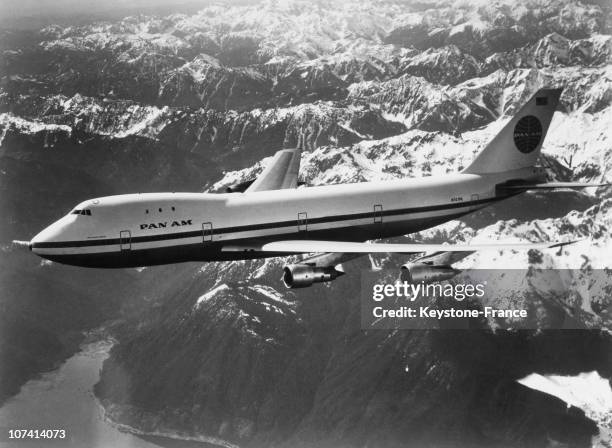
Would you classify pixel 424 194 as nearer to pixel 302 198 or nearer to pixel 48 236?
pixel 302 198

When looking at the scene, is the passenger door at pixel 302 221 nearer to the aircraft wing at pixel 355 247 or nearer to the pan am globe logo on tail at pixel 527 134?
the aircraft wing at pixel 355 247

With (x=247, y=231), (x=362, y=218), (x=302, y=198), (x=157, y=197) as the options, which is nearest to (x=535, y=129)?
Result: (x=362, y=218)

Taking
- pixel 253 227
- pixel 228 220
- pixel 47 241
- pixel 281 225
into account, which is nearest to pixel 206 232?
pixel 228 220

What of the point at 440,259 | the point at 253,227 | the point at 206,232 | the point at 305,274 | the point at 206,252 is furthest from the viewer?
the point at 440,259

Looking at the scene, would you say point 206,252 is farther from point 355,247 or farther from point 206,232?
point 355,247

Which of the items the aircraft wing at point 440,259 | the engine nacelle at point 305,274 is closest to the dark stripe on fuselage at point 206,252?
the engine nacelle at point 305,274
